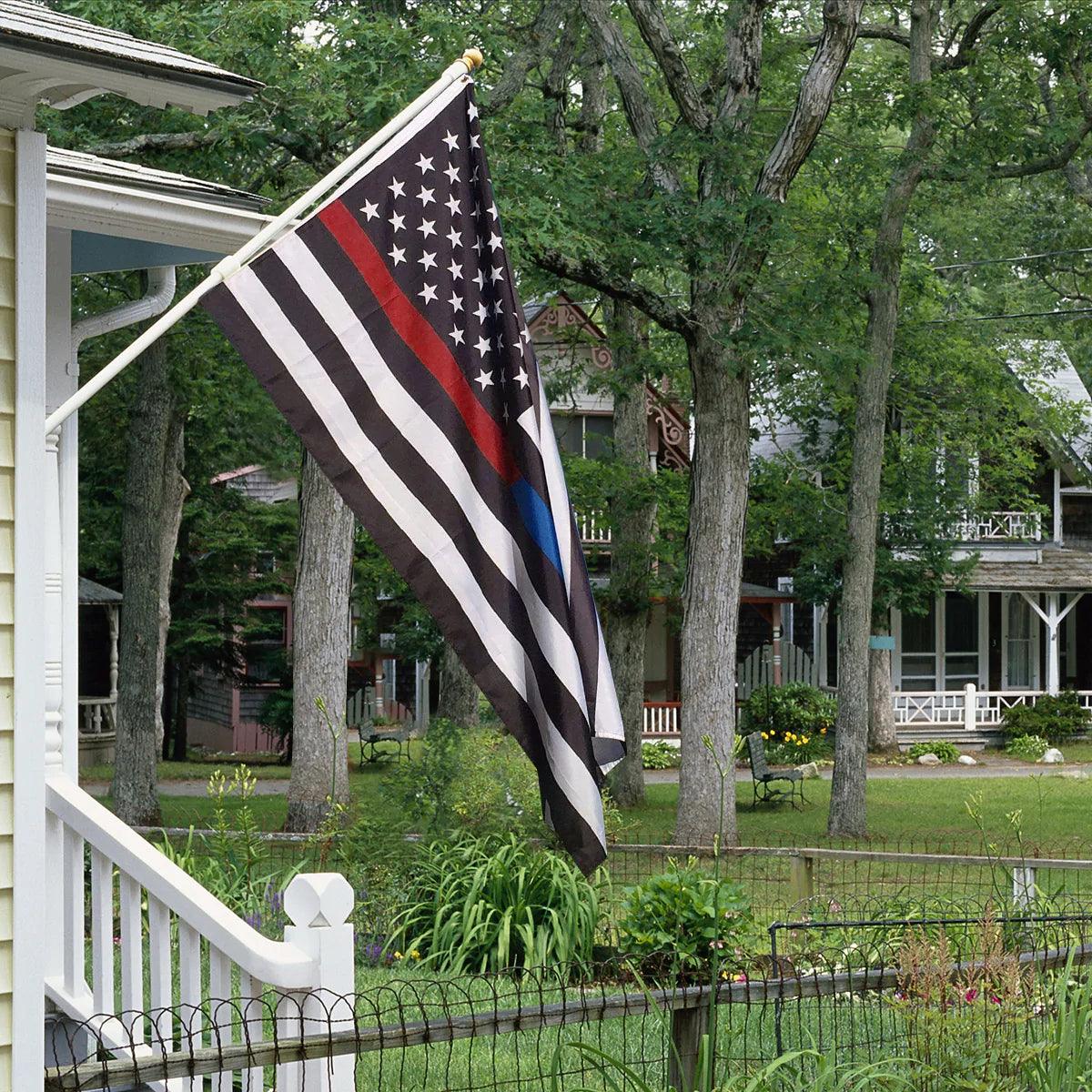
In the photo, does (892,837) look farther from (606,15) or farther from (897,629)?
(897,629)

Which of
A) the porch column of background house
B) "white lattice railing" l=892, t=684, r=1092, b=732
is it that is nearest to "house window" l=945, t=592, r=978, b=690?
"white lattice railing" l=892, t=684, r=1092, b=732

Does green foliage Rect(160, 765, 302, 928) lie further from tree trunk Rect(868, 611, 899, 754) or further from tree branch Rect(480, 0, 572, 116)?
tree trunk Rect(868, 611, 899, 754)

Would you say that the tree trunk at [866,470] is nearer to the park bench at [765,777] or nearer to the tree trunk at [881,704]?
the park bench at [765,777]

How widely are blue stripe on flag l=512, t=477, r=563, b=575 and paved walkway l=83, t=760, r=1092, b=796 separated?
71.7 ft

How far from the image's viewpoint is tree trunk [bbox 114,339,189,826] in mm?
20766

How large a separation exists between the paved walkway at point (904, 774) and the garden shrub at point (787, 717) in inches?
33.7

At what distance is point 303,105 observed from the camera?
16.2m

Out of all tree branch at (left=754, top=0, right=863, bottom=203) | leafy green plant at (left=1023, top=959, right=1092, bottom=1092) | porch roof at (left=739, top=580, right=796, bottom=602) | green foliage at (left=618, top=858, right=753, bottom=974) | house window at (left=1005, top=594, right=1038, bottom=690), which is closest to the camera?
leafy green plant at (left=1023, top=959, right=1092, bottom=1092)

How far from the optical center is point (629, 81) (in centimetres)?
1942

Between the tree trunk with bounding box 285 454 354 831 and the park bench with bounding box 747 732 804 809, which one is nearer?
the tree trunk with bounding box 285 454 354 831

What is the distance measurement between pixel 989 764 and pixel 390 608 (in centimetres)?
1438

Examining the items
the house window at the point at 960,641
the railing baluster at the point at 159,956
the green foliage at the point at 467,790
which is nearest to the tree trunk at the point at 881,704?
the house window at the point at 960,641

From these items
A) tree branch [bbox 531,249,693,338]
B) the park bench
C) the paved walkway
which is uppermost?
tree branch [bbox 531,249,693,338]

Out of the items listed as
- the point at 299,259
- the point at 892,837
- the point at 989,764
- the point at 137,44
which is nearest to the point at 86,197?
the point at 137,44
